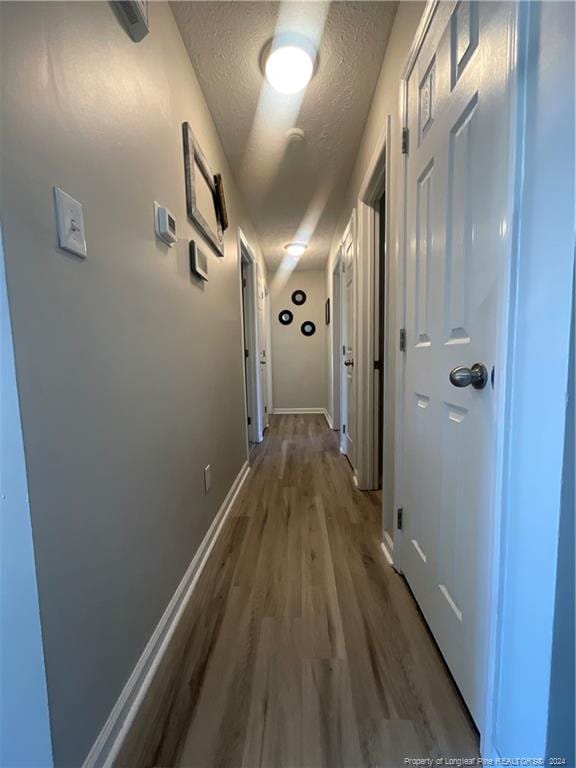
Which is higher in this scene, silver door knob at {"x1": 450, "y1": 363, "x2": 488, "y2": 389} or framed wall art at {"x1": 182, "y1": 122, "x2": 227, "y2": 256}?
framed wall art at {"x1": 182, "y1": 122, "x2": 227, "y2": 256}

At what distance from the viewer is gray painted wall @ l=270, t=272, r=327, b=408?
5219mm

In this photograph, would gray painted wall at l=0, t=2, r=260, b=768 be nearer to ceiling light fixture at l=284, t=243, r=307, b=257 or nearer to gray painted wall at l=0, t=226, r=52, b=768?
gray painted wall at l=0, t=226, r=52, b=768

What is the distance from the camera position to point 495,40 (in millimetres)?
648

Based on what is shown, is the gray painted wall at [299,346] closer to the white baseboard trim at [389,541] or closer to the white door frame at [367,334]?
the white door frame at [367,334]

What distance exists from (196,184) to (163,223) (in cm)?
60

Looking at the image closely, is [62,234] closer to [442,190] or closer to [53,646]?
[53,646]

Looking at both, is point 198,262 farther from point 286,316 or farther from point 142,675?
point 286,316

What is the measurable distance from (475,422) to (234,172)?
2.59 meters

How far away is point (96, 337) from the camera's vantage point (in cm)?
75

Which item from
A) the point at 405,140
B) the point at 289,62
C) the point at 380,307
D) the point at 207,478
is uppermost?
the point at 289,62

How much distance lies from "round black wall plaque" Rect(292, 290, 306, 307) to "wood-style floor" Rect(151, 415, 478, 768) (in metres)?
4.16

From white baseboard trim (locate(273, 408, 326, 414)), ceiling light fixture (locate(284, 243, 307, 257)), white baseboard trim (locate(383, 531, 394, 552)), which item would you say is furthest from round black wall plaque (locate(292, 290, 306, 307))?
white baseboard trim (locate(383, 531, 394, 552))

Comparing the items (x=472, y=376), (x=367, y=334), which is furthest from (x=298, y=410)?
(x=472, y=376)

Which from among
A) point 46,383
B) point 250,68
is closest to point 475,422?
point 46,383
